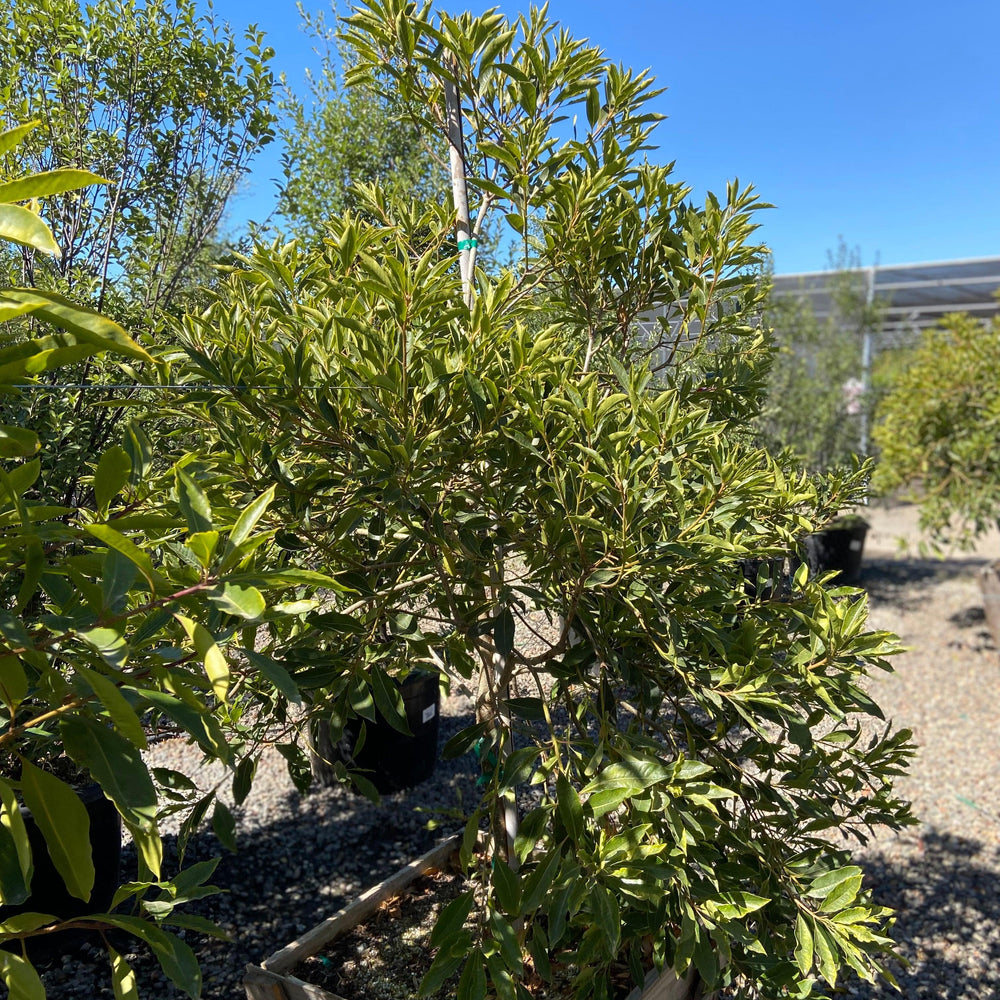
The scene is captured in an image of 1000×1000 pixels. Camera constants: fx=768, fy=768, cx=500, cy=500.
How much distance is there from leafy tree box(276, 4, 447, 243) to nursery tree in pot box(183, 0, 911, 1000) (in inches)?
89.9

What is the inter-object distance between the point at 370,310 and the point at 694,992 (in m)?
1.99

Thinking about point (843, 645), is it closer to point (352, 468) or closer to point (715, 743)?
point (715, 743)

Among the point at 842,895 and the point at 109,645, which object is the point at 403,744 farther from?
the point at 109,645

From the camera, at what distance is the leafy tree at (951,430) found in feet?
17.7

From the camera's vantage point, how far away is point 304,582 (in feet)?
2.82

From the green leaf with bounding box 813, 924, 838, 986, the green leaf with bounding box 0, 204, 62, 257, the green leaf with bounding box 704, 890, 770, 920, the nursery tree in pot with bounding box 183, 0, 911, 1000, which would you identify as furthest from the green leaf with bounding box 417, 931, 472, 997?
the green leaf with bounding box 0, 204, 62, 257

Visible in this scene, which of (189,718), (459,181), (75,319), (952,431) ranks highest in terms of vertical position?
(459,181)

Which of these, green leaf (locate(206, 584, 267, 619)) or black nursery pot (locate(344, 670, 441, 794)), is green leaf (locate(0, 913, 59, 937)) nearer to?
green leaf (locate(206, 584, 267, 619))

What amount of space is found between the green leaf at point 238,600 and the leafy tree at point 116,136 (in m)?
2.02

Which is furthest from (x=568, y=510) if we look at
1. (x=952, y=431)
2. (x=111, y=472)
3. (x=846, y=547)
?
(x=846, y=547)

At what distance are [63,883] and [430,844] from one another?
4.53 feet

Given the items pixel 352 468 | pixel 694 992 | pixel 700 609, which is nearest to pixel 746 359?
pixel 700 609

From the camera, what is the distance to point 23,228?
0.71 m

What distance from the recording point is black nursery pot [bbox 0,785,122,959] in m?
2.49
